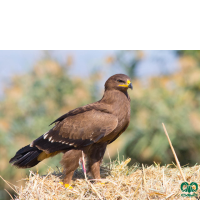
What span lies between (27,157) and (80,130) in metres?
0.86

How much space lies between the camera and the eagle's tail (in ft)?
12.1

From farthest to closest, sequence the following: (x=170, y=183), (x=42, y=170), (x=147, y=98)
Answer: (x=147, y=98) < (x=42, y=170) < (x=170, y=183)

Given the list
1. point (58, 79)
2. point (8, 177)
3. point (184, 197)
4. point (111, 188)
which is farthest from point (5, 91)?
point (184, 197)

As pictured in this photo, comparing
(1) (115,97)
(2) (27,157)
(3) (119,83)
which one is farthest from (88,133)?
(2) (27,157)

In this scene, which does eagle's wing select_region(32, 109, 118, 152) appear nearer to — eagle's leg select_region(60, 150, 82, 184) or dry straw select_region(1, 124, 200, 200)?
eagle's leg select_region(60, 150, 82, 184)

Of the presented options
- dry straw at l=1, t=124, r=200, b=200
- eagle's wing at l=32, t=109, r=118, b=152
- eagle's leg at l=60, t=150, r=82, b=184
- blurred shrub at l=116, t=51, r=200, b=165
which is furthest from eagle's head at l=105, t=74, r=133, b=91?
blurred shrub at l=116, t=51, r=200, b=165

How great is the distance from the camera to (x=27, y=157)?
147 inches

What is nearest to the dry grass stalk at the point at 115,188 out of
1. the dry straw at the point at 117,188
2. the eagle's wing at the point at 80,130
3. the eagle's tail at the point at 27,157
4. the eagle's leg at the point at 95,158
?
the dry straw at the point at 117,188

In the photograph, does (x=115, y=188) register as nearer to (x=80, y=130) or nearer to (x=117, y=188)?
(x=117, y=188)

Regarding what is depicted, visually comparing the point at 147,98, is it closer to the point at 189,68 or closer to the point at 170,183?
the point at 189,68

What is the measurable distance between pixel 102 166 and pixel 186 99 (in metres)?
5.21

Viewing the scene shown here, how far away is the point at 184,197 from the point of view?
267 cm

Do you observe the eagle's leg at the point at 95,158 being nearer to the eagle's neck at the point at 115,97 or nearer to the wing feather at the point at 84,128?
the wing feather at the point at 84,128

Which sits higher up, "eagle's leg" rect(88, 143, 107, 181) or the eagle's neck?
the eagle's neck
